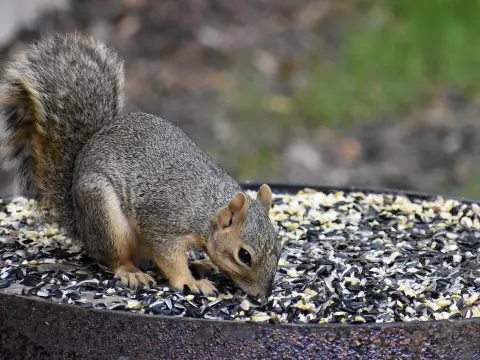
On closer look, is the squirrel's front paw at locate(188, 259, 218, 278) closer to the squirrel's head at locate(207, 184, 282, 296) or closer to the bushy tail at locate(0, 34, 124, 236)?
the squirrel's head at locate(207, 184, 282, 296)

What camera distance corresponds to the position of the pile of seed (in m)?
2.47

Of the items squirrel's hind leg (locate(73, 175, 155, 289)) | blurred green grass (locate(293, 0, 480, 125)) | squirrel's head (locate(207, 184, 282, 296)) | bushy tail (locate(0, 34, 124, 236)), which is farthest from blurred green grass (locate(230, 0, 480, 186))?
squirrel's head (locate(207, 184, 282, 296))

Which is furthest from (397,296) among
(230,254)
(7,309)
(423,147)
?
(423,147)

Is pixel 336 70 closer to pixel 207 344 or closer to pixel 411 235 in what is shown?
pixel 411 235

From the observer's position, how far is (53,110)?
2.99 meters

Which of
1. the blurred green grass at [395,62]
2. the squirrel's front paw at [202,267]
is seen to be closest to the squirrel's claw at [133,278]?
the squirrel's front paw at [202,267]

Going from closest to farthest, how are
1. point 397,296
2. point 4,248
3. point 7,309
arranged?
point 7,309 < point 397,296 < point 4,248

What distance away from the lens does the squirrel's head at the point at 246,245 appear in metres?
2.59

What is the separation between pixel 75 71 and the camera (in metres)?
3.04

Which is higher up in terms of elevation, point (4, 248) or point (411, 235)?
point (411, 235)

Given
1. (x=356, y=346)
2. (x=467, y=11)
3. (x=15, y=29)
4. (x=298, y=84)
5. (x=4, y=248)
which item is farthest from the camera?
(x=467, y=11)

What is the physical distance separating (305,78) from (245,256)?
15.0 feet

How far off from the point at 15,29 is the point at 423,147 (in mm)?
2696

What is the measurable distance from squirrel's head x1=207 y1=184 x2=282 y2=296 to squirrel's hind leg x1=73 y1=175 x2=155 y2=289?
24cm
